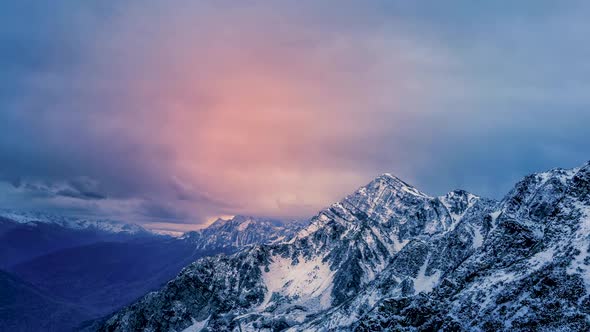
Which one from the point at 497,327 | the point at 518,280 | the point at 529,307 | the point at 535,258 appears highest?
the point at 535,258

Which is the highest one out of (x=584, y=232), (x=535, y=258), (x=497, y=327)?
(x=584, y=232)

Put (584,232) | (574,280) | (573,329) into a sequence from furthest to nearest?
(584,232)
(574,280)
(573,329)

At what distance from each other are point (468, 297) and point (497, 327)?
45.2ft

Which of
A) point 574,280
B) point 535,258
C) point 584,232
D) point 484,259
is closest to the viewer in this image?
point 574,280

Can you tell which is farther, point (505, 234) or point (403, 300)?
point (505, 234)

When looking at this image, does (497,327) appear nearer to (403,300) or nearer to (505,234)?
(403,300)

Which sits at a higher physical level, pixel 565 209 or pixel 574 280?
pixel 565 209

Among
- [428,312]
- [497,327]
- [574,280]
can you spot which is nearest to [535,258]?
[574,280]

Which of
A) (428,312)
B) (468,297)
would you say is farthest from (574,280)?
(428,312)

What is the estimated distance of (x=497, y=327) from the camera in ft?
291

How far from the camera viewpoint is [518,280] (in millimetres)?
97125

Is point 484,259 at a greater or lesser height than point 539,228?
lesser

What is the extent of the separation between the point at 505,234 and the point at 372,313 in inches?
2592

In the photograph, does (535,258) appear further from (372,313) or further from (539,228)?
(372,313)
